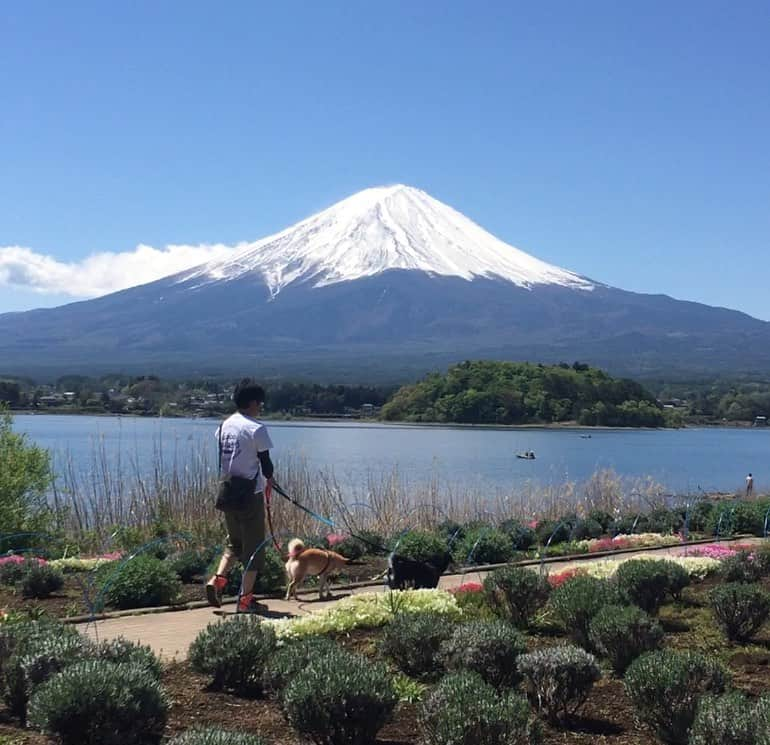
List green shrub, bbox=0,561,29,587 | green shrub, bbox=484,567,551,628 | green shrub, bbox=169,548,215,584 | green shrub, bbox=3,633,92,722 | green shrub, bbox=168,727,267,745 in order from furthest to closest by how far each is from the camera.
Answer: green shrub, bbox=169,548,215,584 → green shrub, bbox=0,561,29,587 → green shrub, bbox=484,567,551,628 → green shrub, bbox=3,633,92,722 → green shrub, bbox=168,727,267,745

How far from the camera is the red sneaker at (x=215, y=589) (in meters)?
8.23

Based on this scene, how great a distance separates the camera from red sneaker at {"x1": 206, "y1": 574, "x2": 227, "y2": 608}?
823 centimetres

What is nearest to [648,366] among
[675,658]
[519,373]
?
[519,373]


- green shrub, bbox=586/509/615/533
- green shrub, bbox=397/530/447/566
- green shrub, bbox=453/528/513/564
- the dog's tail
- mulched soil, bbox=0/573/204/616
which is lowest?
green shrub, bbox=586/509/615/533

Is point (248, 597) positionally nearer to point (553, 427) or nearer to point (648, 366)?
point (553, 427)

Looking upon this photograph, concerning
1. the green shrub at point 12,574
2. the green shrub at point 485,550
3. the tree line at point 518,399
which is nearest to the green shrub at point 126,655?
the green shrub at point 12,574

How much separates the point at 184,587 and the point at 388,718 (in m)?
5.14

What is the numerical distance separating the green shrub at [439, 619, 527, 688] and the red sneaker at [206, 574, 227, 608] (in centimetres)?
308

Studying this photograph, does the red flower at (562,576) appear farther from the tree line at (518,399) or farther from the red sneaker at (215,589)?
the tree line at (518,399)

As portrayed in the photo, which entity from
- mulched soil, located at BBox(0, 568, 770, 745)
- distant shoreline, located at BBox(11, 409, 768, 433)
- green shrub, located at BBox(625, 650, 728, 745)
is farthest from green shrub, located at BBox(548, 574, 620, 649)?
distant shoreline, located at BBox(11, 409, 768, 433)

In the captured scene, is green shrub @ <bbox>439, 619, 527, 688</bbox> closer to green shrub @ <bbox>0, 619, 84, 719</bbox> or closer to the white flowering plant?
the white flowering plant

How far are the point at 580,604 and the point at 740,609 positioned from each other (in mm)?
1064

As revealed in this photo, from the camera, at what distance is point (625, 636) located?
583 cm

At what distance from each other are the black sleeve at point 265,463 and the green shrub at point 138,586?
1.30m
